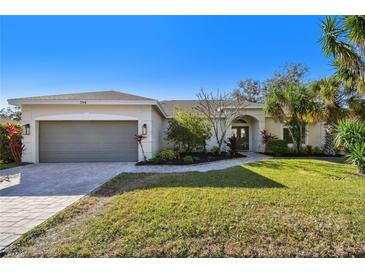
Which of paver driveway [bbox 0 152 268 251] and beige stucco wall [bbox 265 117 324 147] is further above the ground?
beige stucco wall [bbox 265 117 324 147]

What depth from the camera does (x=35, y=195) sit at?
495 cm

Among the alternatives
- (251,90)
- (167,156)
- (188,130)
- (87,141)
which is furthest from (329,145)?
(87,141)

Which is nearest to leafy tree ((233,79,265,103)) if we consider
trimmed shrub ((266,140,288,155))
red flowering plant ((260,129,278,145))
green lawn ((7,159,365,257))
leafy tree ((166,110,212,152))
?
red flowering plant ((260,129,278,145))

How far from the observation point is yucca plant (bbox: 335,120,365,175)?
7.07 m

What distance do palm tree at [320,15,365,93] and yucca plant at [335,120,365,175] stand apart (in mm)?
1791

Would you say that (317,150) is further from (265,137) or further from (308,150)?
(265,137)

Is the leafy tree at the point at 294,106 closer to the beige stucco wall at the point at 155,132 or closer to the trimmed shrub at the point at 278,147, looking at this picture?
the trimmed shrub at the point at 278,147

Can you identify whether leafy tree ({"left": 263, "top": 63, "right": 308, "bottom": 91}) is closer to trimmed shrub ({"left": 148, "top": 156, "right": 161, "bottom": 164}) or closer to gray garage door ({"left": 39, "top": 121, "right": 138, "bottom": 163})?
trimmed shrub ({"left": 148, "top": 156, "right": 161, "bottom": 164})

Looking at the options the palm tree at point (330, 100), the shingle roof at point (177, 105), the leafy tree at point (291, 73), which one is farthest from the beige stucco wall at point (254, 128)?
the leafy tree at point (291, 73)

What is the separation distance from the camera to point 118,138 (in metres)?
10.7
